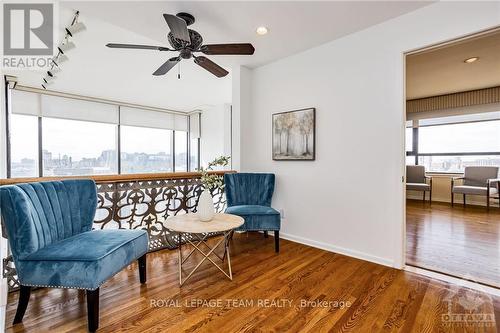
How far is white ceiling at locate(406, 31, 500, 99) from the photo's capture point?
3.27m

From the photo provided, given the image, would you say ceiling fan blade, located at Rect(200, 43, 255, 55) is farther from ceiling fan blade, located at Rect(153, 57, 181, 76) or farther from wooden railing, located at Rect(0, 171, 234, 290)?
wooden railing, located at Rect(0, 171, 234, 290)

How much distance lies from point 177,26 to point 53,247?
6.24 feet

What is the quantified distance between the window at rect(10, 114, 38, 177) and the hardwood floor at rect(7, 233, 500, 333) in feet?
14.3

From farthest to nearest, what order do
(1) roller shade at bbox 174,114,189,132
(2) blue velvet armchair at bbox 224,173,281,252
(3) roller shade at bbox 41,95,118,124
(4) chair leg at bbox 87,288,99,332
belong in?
(1) roller shade at bbox 174,114,189,132 < (3) roller shade at bbox 41,95,118,124 < (2) blue velvet armchair at bbox 224,173,281,252 < (4) chair leg at bbox 87,288,99,332

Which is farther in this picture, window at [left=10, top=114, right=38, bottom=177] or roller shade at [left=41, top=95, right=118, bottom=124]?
roller shade at [left=41, top=95, right=118, bottom=124]

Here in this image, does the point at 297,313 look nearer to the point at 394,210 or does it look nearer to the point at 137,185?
the point at 394,210

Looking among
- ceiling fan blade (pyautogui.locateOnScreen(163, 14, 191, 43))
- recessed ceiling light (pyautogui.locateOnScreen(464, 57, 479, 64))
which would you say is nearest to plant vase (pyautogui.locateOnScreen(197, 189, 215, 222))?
ceiling fan blade (pyautogui.locateOnScreen(163, 14, 191, 43))

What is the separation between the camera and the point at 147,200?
2.94 meters

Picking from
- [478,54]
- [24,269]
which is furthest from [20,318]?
[478,54]

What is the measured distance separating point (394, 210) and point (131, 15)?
346 centimetres

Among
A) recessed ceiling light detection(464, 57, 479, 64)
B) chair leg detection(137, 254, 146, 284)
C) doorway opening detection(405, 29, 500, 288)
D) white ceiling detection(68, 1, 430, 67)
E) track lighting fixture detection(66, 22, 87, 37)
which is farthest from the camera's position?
recessed ceiling light detection(464, 57, 479, 64)

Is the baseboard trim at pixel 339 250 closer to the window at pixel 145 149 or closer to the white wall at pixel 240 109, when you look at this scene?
the white wall at pixel 240 109

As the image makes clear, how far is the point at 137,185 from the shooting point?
2840 mm

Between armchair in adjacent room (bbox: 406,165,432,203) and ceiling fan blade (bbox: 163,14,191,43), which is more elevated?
ceiling fan blade (bbox: 163,14,191,43)
